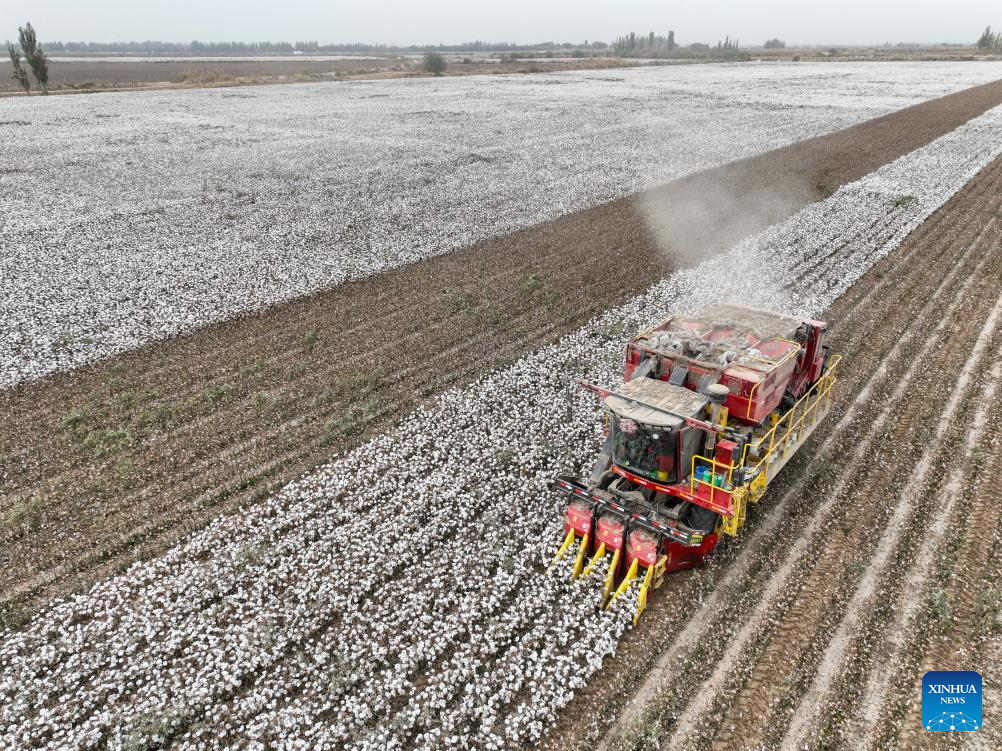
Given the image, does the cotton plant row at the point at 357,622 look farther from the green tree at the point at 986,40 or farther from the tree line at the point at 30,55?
the green tree at the point at 986,40

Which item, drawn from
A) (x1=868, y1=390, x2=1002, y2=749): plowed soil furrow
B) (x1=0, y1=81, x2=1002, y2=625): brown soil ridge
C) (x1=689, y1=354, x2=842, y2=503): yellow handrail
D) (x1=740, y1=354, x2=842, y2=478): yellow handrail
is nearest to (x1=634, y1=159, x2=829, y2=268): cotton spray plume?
(x1=0, y1=81, x2=1002, y2=625): brown soil ridge

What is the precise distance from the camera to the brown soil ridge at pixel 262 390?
1230 cm

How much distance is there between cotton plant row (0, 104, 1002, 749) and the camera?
8.76m

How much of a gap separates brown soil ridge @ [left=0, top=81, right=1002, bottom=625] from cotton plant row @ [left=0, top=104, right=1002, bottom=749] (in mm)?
1076

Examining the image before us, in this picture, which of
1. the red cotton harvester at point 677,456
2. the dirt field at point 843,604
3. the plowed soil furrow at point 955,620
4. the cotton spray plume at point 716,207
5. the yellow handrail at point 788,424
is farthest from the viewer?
the cotton spray plume at point 716,207

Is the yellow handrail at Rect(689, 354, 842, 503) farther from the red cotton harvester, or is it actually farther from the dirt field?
the dirt field

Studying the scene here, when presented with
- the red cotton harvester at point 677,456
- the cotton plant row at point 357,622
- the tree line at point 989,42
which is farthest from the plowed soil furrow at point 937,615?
the tree line at point 989,42

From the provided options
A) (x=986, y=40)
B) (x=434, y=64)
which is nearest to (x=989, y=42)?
(x=986, y=40)

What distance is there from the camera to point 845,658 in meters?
9.50

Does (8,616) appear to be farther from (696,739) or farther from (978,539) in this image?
(978,539)

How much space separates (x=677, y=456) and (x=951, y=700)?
506cm

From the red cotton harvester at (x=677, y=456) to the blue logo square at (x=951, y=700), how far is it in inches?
135

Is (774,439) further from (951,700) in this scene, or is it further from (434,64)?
(434,64)

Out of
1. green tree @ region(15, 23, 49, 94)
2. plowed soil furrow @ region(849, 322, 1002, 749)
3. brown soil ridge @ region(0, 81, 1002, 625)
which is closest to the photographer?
plowed soil furrow @ region(849, 322, 1002, 749)
